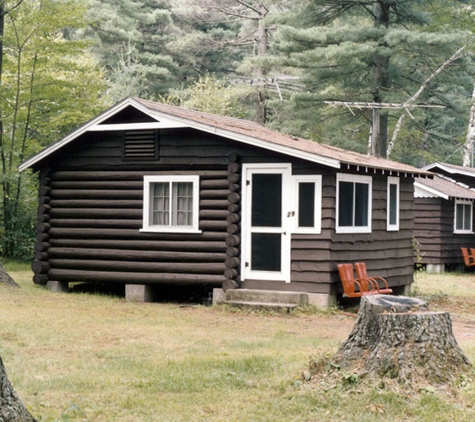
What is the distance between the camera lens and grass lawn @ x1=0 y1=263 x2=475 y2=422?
7008 mm

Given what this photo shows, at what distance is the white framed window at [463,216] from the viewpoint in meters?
27.9

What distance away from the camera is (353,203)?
15820 millimetres

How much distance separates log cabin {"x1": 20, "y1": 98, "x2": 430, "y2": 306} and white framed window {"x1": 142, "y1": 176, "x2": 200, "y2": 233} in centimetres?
2

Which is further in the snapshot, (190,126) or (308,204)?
(190,126)

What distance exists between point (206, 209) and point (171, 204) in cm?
83

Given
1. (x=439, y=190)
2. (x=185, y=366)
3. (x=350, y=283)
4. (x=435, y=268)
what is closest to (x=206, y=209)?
(x=350, y=283)

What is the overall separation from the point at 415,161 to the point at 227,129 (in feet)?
101

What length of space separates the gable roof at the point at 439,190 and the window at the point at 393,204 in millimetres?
8971

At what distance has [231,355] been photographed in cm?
981

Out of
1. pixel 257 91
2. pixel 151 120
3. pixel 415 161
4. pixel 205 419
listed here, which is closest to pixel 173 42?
pixel 257 91

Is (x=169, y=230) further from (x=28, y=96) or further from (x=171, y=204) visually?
(x=28, y=96)

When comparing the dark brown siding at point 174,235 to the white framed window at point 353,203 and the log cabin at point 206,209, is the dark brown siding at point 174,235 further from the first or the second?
the white framed window at point 353,203

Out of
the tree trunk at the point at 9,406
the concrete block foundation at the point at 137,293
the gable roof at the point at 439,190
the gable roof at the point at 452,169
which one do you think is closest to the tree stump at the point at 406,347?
the tree trunk at the point at 9,406

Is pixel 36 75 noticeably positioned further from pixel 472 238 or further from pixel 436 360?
pixel 436 360
